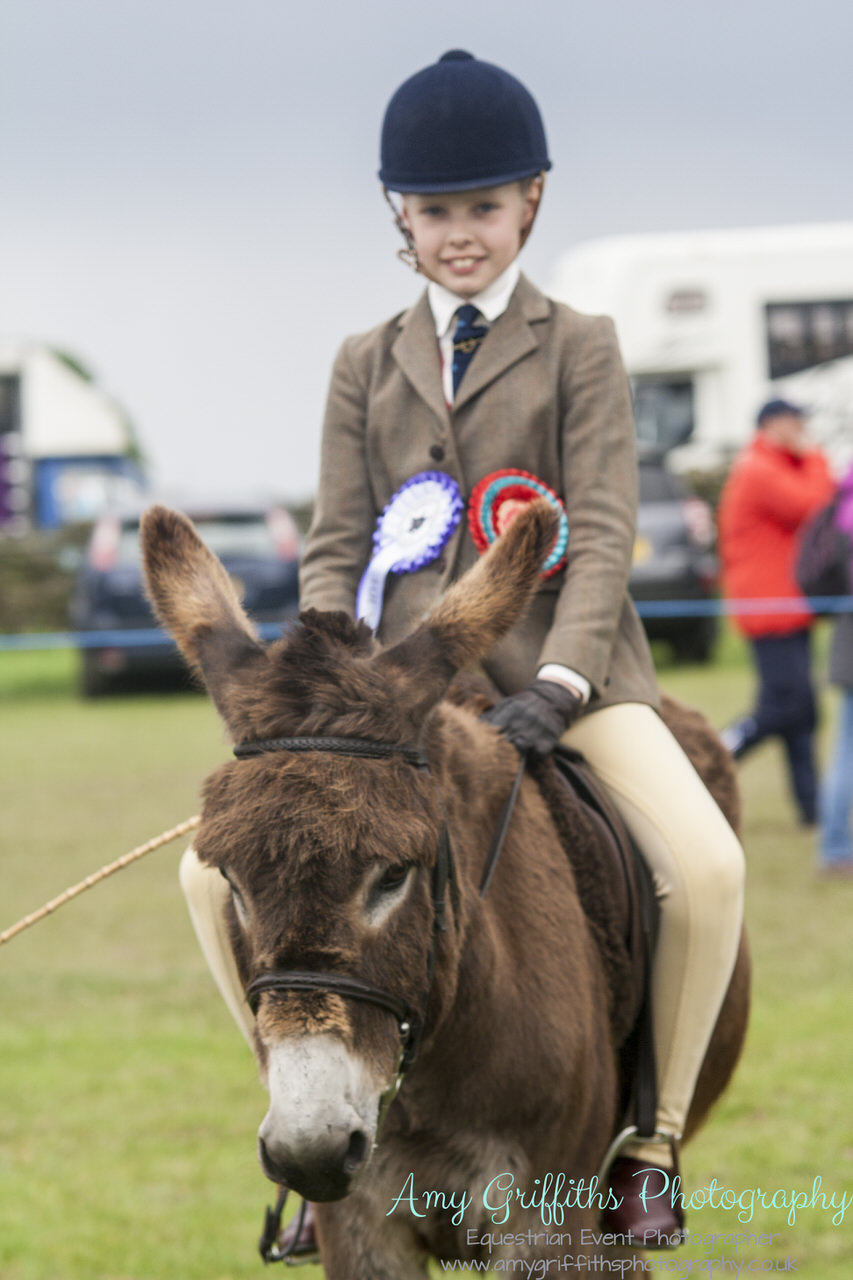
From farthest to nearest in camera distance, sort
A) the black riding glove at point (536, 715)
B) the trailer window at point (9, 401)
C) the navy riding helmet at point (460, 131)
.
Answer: the trailer window at point (9, 401) < the navy riding helmet at point (460, 131) < the black riding glove at point (536, 715)

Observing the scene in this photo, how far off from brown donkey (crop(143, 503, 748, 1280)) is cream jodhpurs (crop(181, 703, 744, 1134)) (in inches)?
7.7

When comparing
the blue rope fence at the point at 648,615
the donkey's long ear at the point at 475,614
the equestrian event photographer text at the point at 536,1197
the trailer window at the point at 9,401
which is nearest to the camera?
the donkey's long ear at the point at 475,614

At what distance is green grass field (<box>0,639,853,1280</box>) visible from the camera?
4.59m

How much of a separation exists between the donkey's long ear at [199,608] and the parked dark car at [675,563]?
566 inches

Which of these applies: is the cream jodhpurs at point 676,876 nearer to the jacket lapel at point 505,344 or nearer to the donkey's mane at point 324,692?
the jacket lapel at point 505,344

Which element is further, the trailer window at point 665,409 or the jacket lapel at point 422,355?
the trailer window at point 665,409

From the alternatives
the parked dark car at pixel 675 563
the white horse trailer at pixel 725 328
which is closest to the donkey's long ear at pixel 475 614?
the parked dark car at pixel 675 563

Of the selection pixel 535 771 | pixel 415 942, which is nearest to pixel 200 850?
pixel 415 942

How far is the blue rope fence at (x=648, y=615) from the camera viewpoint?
938 centimetres

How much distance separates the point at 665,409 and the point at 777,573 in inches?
494

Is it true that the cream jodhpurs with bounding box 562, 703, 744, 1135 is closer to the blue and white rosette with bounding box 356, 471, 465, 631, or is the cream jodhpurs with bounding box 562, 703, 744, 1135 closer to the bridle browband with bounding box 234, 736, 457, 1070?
the blue and white rosette with bounding box 356, 471, 465, 631

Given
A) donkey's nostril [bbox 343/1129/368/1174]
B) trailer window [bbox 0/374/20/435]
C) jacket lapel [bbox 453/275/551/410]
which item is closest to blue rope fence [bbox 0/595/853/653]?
jacket lapel [bbox 453/275/551/410]

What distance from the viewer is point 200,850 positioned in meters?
2.44

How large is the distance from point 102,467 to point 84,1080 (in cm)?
2218
